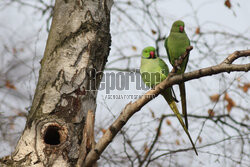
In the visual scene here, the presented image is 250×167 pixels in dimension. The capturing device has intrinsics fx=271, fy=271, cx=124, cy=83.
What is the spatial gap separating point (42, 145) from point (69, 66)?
2.15 feet

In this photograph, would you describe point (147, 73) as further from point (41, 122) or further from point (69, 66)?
point (41, 122)

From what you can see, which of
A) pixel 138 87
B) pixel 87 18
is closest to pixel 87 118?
pixel 87 18

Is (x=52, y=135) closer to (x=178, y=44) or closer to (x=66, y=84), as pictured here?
(x=66, y=84)

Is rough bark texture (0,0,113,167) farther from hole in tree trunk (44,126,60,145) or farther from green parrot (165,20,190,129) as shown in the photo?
green parrot (165,20,190,129)

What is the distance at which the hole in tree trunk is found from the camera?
2.04 m

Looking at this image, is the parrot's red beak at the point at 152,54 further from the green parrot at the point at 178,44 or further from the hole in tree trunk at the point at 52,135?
the hole in tree trunk at the point at 52,135

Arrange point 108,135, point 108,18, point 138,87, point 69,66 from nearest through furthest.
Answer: point 108,135
point 69,66
point 108,18
point 138,87

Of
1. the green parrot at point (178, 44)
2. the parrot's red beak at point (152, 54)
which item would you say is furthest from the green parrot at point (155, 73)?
the green parrot at point (178, 44)

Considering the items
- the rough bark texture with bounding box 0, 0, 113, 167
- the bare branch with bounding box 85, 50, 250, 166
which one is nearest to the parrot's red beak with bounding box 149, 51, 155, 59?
the rough bark texture with bounding box 0, 0, 113, 167

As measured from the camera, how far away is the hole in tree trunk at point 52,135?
6.71ft

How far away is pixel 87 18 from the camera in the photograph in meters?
2.36

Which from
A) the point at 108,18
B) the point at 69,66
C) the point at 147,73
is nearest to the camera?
the point at 69,66

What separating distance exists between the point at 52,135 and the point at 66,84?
41 centimetres

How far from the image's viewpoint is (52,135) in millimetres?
2105
